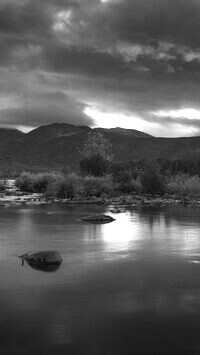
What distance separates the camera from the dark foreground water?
43.3 ft

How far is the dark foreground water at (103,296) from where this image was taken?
1321 cm

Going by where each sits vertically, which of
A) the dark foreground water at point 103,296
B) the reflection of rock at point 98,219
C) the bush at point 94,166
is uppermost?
the bush at point 94,166

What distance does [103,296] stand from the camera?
58.0ft

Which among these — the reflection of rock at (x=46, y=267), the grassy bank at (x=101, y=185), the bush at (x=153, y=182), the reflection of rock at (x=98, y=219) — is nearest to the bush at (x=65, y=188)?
Answer: the grassy bank at (x=101, y=185)

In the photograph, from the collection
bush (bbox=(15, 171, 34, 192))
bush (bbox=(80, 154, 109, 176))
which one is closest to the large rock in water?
bush (bbox=(15, 171, 34, 192))

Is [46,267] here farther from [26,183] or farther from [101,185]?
[26,183]

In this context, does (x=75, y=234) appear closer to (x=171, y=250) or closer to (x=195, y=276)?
(x=171, y=250)

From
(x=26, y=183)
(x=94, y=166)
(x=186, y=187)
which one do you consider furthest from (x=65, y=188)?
(x=94, y=166)

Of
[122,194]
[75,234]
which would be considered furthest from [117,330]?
[122,194]

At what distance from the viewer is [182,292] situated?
59.9ft

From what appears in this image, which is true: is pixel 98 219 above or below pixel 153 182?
below

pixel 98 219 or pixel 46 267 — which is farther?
pixel 98 219

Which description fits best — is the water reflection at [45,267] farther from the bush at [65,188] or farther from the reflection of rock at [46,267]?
the bush at [65,188]

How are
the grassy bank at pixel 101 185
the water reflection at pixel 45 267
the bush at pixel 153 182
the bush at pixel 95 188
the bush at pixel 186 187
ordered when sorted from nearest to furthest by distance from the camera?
the water reflection at pixel 45 267, the grassy bank at pixel 101 185, the bush at pixel 95 188, the bush at pixel 153 182, the bush at pixel 186 187
